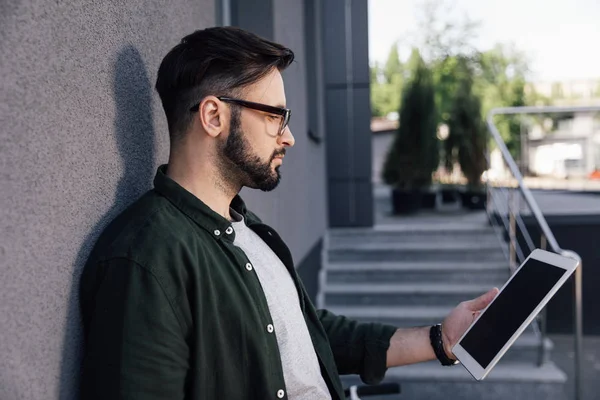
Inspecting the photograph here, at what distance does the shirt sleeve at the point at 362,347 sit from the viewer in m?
1.85

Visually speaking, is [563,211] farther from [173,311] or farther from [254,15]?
[173,311]

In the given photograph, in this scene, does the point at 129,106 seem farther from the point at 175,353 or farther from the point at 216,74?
the point at 175,353

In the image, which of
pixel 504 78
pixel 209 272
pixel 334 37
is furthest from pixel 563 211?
pixel 504 78

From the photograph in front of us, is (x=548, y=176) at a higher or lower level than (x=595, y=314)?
higher

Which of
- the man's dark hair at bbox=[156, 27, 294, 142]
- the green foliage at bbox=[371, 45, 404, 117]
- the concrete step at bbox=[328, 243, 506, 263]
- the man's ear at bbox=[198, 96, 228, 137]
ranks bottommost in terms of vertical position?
the concrete step at bbox=[328, 243, 506, 263]

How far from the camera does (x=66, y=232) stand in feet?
3.84

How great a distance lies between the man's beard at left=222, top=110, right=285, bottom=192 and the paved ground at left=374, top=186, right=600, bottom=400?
12.8 feet

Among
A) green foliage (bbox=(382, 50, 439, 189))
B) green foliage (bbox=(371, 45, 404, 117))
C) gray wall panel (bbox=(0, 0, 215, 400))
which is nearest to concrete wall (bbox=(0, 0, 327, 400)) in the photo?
gray wall panel (bbox=(0, 0, 215, 400))

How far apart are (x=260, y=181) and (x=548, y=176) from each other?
7.28 meters

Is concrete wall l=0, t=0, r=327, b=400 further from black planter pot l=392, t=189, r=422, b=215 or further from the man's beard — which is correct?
black planter pot l=392, t=189, r=422, b=215

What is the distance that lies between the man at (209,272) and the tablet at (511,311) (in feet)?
0.36

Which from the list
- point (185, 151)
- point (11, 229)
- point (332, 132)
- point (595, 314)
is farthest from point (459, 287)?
point (11, 229)

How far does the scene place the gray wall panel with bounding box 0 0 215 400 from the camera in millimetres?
971

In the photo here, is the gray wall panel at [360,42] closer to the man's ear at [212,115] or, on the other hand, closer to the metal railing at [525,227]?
the metal railing at [525,227]
